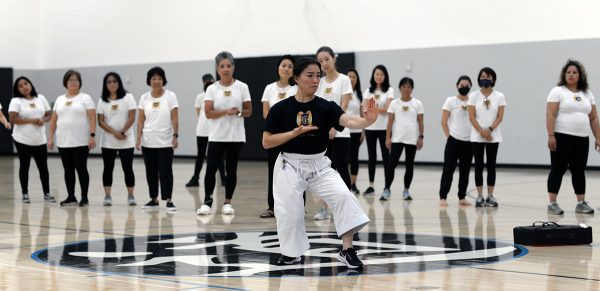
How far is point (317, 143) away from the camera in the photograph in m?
7.67

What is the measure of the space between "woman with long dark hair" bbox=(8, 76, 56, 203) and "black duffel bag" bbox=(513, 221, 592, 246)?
300 inches

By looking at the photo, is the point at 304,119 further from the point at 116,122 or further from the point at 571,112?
the point at 116,122

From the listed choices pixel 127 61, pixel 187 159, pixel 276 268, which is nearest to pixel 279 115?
pixel 276 268

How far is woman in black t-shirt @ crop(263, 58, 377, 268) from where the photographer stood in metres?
7.53

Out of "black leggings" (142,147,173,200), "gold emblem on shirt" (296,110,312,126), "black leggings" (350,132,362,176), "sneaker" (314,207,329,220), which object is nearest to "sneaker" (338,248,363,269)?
"gold emblem on shirt" (296,110,312,126)

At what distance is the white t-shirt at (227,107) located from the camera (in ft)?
39.5

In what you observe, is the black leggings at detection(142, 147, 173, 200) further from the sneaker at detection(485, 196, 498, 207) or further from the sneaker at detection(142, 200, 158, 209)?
the sneaker at detection(485, 196, 498, 207)

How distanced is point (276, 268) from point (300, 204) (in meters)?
0.52

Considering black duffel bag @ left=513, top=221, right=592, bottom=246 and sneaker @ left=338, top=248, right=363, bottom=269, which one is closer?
sneaker @ left=338, top=248, right=363, bottom=269

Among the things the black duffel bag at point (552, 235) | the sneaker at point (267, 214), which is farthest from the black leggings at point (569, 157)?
the sneaker at point (267, 214)

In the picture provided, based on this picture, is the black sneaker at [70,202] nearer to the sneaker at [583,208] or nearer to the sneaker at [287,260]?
the sneaker at [287,260]

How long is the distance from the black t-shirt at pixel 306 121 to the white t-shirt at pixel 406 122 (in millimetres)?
6689

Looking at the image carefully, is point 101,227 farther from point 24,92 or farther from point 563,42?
point 563,42

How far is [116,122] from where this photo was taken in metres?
13.4
